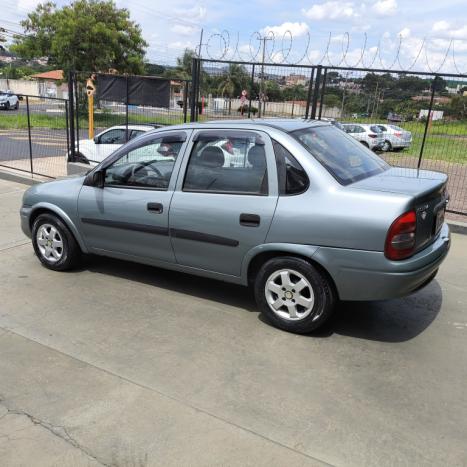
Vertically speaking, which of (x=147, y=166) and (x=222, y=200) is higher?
(x=147, y=166)

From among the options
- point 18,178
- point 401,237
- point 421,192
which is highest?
point 421,192

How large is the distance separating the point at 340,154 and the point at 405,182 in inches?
23.2

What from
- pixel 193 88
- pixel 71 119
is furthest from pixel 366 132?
pixel 71 119

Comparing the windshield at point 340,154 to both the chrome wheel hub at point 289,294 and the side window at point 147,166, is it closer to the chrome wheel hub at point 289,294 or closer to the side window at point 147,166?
the chrome wheel hub at point 289,294

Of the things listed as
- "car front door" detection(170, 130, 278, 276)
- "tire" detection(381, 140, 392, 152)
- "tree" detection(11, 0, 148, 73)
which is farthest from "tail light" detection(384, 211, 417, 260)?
"tree" detection(11, 0, 148, 73)

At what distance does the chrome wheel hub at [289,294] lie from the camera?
3844mm

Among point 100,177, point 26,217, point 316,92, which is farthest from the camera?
point 316,92

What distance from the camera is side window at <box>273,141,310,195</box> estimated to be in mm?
3814

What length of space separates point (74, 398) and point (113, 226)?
1973 mm

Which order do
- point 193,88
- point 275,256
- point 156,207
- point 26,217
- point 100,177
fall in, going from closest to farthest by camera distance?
1. point 275,256
2. point 156,207
3. point 100,177
4. point 26,217
5. point 193,88

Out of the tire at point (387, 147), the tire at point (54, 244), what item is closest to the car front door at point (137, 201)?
the tire at point (54, 244)

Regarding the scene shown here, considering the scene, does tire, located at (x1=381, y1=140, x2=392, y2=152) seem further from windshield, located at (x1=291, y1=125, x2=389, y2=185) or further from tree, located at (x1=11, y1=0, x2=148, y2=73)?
tree, located at (x1=11, y1=0, x2=148, y2=73)

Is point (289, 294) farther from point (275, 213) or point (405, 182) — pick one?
point (405, 182)

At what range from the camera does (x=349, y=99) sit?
8.27 m
